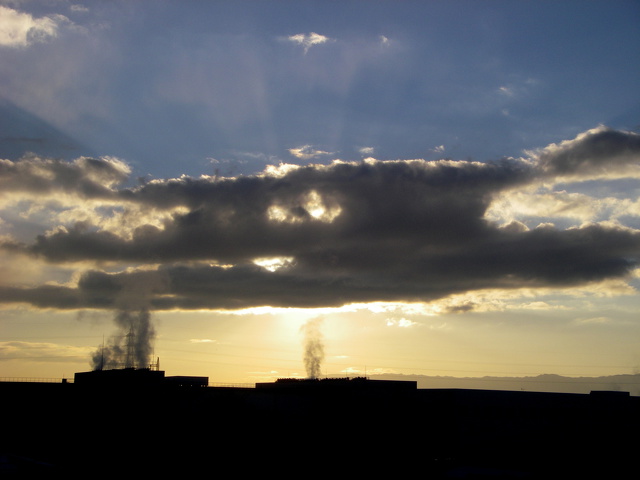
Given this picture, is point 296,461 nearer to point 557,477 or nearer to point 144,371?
point 557,477

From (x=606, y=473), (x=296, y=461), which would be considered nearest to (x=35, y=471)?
(x=296, y=461)

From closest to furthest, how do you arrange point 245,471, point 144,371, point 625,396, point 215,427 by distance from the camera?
point 245,471, point 625,396, point 215,427, point 144,371

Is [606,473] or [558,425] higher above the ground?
[558,425]

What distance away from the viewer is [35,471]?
1640 inches

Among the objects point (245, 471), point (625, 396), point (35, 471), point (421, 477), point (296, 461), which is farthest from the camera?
point (625, 396)

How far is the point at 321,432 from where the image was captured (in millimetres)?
71750

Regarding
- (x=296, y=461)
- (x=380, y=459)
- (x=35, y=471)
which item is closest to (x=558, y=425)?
(x=380, y=459)

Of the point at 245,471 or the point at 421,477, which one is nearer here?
the point at 421,477

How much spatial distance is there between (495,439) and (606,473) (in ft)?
34.4

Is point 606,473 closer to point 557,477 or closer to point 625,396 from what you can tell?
point 557,477

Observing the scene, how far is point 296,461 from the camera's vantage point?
6141 centimetres

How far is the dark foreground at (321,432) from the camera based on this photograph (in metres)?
58.8

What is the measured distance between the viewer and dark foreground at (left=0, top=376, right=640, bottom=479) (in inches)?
2315

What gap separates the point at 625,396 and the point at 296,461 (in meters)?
33.5
